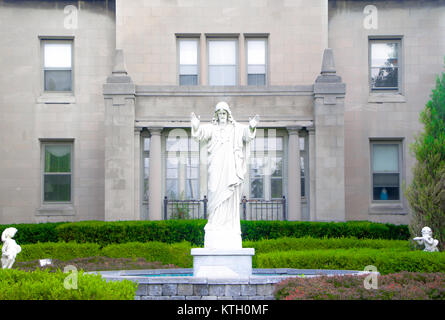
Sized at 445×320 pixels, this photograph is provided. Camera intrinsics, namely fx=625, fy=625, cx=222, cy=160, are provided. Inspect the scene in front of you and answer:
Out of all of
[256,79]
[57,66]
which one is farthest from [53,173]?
[256,79]

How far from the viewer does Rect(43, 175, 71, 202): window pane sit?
2417cm

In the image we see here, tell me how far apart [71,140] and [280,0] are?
31.9ft

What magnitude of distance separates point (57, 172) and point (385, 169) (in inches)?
501

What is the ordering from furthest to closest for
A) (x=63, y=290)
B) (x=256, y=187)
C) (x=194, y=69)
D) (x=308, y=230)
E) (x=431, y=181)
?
1. (x=194, y=69)
2. (x=256, y=187)
3. (x=308, y=230)
4. (x=431, y=181)
5. (x=63, y=290)

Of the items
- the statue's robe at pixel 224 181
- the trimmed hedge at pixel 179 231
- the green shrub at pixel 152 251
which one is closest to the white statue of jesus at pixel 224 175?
the statue's robe at pixel 224 181

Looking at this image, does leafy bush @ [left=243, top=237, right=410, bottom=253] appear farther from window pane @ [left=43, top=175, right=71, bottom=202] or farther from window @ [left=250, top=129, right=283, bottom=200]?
window pane @ [left=43, top=175, right=71, bottom=202]

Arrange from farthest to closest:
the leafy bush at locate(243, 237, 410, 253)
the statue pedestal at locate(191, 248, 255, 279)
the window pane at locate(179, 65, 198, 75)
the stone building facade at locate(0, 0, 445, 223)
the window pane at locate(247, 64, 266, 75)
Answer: the window pane at locate(247, 64, 266, 75)
the window pane at locate(179, 65, 198, 75)
the stone building facade at locate(0, 0, 445, 223)
the leafy bush at locate(243, 237, 410, 253)
the statue pedestal at locate(191, 248, 255, 279)

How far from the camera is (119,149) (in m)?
20.4

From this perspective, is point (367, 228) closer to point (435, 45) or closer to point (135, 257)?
point (135, 257)

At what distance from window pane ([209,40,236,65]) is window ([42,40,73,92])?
220 inches

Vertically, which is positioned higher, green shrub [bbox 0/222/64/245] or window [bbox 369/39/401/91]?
window [bbox 369/39/401/91]

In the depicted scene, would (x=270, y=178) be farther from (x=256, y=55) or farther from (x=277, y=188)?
(x=256, y=55)

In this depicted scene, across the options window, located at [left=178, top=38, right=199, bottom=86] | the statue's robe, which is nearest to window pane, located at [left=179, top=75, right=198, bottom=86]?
window, located at [left=178, top=38, right=199, bottom=86]
